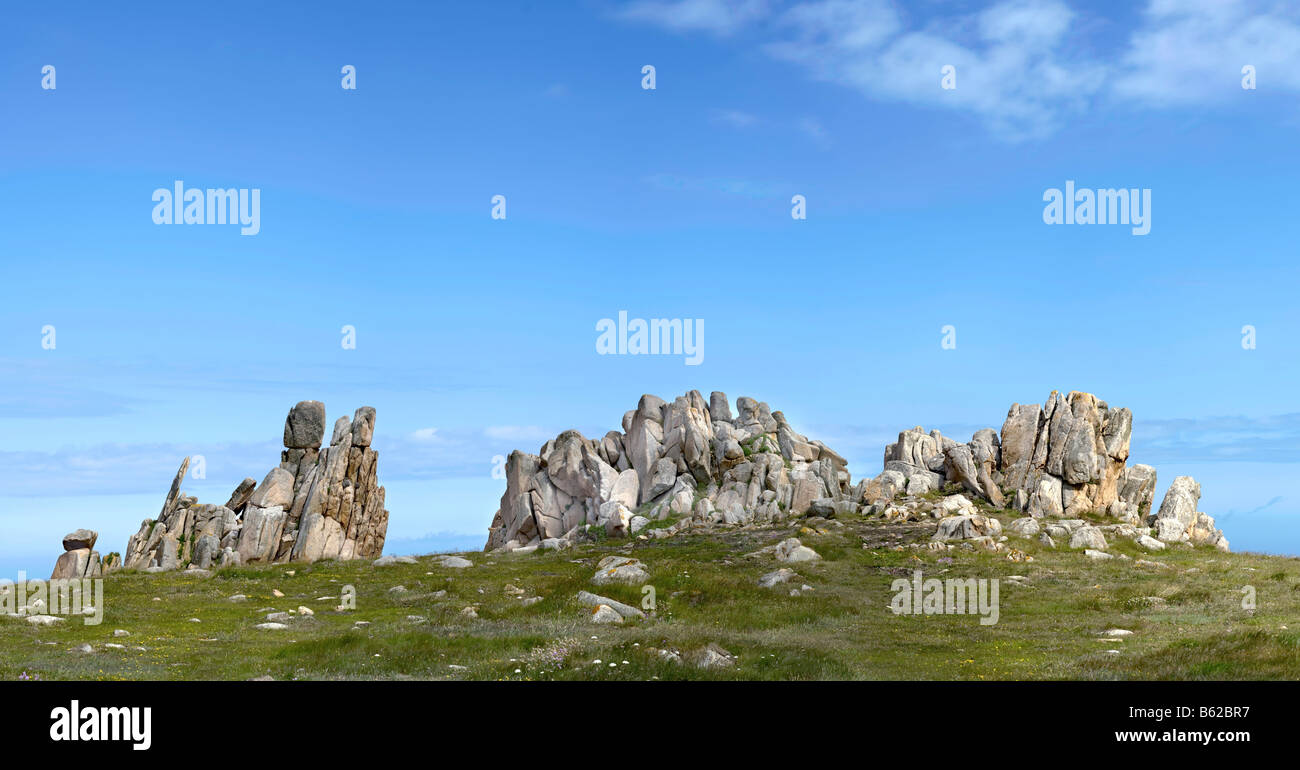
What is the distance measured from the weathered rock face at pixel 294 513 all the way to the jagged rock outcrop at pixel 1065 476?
39.0 metres

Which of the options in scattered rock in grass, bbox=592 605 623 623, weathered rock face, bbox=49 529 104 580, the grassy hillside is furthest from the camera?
weathered rock face, bbox=49 529 104 580

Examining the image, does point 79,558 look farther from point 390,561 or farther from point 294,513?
point 390,561

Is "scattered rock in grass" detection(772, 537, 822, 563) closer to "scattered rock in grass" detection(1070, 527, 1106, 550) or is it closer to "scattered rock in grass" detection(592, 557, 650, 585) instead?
"scattered rock in grass" detection(592, 557, 650, 585)

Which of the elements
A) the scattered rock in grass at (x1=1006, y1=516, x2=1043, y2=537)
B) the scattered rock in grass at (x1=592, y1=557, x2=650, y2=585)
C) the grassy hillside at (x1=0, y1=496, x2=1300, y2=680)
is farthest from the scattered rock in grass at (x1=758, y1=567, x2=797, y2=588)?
the scattered rock in grass at (x1=1006, y1=516, x2=1043, y2=537)

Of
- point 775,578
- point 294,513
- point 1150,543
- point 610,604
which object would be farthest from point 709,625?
point 294,513

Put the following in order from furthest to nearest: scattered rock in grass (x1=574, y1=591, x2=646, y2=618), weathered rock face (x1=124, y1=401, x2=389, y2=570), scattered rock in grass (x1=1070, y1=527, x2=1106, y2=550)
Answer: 1. weathered rock face (x1=124, y1=401, x2=389, y2=570)
2. scattered rock in grass (x1=1070, y1=527, x2=1106, y2=550)
3. scattered rock in grass (x1=574, y1=591, x2=646, y2=618)

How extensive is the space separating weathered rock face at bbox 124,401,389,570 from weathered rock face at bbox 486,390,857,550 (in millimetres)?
12324

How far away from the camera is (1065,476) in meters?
70.1

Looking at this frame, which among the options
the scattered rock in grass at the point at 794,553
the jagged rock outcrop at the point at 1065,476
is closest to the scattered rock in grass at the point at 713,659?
the scattered rock in grass at the point at 794,553

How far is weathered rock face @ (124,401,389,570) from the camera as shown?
64562mm

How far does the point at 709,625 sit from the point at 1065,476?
47.1 metres
